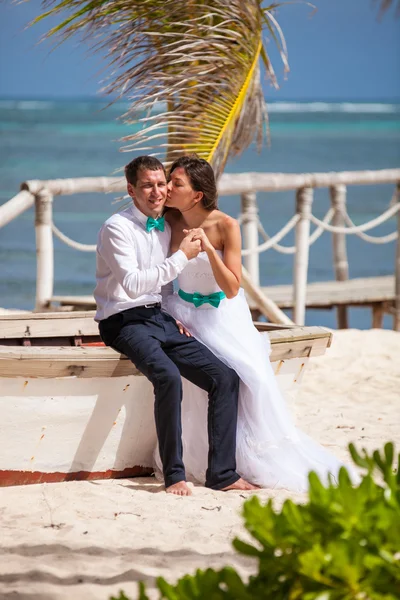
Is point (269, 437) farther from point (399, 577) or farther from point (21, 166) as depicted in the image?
point (21, 166)

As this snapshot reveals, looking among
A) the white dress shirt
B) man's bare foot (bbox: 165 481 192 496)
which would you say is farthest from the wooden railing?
man's bare foot (bbox: 165 481 192 496)

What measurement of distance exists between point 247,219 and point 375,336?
1.35m

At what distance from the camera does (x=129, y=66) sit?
4.97 m

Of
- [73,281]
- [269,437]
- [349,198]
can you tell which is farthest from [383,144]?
[269,437]

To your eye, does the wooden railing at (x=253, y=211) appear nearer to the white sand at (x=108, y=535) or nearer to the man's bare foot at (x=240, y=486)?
the white sand at (x=108, y=535)

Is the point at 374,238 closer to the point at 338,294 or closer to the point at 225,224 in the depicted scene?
the point at 338,294

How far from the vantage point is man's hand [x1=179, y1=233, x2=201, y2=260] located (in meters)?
3.50

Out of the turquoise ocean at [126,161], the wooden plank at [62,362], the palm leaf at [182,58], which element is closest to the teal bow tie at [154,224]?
the wooden plank at [62,362]

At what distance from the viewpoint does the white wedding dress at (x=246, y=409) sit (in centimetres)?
362

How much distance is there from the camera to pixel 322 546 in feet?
4.99

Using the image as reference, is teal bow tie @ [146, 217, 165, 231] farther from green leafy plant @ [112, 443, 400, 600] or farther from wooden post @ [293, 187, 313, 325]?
wooden post @ [293, 187, 313, 325]

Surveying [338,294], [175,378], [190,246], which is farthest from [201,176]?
[338,294]

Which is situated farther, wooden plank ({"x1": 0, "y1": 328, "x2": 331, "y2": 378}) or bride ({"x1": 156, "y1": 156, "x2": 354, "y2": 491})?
bride ({"x1": 156, "y1": 156, "x2": 354, "y2": 491})

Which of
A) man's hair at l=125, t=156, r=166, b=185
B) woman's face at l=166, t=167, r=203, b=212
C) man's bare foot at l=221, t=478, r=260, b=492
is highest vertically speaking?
man's hair at l=125, t=156, r=166, b=185
